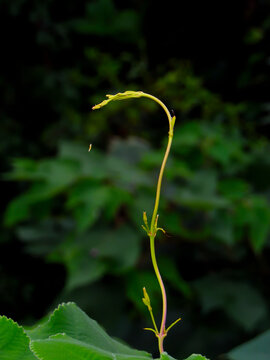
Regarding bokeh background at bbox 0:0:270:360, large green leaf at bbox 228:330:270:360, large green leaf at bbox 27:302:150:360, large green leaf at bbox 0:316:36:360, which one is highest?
large green leaf at bbox 0:316:36:360


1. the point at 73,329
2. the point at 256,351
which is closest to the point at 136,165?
the point at 256,351

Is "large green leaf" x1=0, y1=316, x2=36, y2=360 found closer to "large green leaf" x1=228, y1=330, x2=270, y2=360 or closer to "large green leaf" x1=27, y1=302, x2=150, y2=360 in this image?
"large green leaf" x1=27, y1=302, x2=150, y2=360

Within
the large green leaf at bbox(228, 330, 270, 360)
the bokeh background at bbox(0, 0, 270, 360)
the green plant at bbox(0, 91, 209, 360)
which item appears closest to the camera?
the green plant at bbox(0, 91, 209, 360)

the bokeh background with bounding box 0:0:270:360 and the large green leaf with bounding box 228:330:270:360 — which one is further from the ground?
the large green leaf with bounding box 228:330:270:360

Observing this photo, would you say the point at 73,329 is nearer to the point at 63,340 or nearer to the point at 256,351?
the point at 63,340

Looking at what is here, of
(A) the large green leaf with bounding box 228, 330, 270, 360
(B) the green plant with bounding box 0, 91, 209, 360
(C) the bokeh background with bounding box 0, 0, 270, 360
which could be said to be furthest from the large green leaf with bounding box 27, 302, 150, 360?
(C) the bokeh background with bounding box 0, 0, 270, 360

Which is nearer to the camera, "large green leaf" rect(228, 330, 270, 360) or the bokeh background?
"large green leaf" rect(228, 330, 270, 360)

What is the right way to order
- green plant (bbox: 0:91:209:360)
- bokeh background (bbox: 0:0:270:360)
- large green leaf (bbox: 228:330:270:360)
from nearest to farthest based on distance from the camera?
green plant (bbox: 0:91:209:360)
large green leaf (bbox: 228:330:270:360)
bokeh background (bbox: 0:0:270:360)

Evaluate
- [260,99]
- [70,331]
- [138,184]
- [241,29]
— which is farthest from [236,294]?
[70,331]
